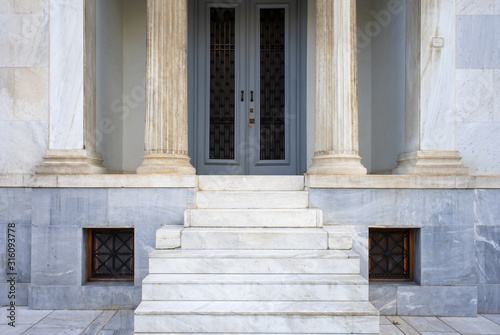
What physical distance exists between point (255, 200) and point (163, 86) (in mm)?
2245

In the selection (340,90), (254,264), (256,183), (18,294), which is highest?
(340,90)

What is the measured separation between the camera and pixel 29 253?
5418 millimetres

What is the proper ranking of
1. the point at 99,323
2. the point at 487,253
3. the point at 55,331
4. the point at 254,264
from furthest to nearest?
the point at 487,253 < the point at 99,323 < the point at 55,331 < the point at 254,264

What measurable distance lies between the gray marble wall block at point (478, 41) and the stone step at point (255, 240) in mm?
3624

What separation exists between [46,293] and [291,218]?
3697mm

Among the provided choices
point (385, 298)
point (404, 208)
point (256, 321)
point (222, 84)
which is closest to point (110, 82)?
point (222, 84)

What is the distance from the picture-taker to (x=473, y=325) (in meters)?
4.73

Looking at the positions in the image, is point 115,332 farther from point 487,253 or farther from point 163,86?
point 487,253

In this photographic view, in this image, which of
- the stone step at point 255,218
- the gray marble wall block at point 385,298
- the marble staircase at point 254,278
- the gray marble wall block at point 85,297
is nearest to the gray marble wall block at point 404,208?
the stone step at point 255,218

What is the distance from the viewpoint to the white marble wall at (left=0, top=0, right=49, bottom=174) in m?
5.52

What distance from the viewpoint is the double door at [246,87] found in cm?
729

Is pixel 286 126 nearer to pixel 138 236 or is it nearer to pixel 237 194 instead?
pixel 237 194

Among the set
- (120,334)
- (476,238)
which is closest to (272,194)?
(120,334)

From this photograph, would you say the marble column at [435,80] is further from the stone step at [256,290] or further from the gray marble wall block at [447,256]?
the stone step at [256,290]
